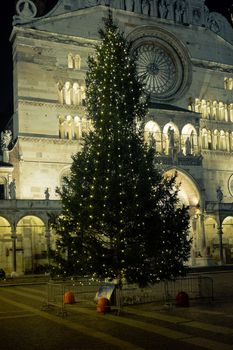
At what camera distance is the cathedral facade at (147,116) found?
43969mm

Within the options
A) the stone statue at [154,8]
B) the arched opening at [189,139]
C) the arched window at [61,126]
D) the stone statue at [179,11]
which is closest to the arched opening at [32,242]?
the arched window at [61,126]

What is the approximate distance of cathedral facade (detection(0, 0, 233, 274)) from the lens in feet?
Result: 144

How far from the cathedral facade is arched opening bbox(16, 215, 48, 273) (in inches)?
3.3

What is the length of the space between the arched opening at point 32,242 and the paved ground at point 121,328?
2186cm

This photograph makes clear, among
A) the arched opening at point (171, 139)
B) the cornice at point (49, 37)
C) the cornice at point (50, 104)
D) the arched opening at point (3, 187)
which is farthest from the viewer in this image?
the arched opening at point (171, 139)

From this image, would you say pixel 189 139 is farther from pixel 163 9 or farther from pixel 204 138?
pixel 163 9

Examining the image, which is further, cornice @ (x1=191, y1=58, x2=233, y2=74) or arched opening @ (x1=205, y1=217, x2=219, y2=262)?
cornice @ (x1=191, y1=58, x2=233, y2=74)

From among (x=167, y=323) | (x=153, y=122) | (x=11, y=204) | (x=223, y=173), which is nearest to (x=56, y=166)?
(x=11, y=204)

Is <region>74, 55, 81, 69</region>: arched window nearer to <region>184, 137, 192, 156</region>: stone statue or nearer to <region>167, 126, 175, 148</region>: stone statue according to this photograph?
<region>167, 126, 175, 148</region>: stone statue

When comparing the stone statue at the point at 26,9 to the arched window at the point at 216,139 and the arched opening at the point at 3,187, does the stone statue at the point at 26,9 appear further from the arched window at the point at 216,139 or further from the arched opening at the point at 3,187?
the arched window at the point at 216,139

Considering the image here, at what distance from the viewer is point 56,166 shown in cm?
4569

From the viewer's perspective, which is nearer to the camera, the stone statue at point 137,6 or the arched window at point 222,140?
the stone statue at point 137,6

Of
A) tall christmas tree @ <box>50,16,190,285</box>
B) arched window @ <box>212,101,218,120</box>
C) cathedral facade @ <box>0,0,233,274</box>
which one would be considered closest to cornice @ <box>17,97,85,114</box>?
cathedral facade @ <box>0,0,233,274</box>

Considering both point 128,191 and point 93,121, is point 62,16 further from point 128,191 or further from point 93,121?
point 128,191
